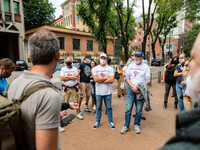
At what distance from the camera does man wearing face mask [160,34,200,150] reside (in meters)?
0.55

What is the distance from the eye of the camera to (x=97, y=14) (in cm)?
1688

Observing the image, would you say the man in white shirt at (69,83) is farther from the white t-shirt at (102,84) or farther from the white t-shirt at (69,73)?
the white t-shirt at (102,84)

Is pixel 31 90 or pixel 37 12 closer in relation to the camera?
pixel 31 90

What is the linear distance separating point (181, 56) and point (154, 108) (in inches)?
87.5

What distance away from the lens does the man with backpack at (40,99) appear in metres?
1.16

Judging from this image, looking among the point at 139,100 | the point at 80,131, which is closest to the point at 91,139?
the point at 80,131

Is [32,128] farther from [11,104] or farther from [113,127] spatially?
[113,127]

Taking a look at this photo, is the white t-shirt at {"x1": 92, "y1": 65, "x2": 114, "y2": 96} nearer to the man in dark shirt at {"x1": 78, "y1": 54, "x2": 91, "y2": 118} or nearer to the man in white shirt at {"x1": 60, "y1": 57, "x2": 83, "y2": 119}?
the man in white shirt at {"x1": 60, "y1": 57, "x2": 83, "y2": 119}

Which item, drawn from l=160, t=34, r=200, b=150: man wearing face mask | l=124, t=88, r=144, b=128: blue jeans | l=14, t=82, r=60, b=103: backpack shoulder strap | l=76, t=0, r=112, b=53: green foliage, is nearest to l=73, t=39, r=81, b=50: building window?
l=76, t=0, r=112, b=53: green foliage

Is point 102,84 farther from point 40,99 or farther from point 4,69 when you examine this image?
point 40,99

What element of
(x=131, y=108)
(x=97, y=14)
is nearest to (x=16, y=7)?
(x=97, y=14)

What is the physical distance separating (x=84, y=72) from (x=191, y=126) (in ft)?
16.3

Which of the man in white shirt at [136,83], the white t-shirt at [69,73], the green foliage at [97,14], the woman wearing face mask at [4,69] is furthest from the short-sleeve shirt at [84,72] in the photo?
the green foliage at [97,14]

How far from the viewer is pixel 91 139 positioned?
3531 mm
